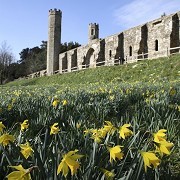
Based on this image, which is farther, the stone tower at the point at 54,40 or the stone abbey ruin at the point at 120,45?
the stone tower at the point at 54,40

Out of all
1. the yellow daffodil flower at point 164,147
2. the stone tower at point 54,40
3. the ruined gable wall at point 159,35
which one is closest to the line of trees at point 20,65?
the stone tower at point 54,40

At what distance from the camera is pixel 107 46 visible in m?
34.2

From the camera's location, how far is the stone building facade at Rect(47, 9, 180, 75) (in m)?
24.7

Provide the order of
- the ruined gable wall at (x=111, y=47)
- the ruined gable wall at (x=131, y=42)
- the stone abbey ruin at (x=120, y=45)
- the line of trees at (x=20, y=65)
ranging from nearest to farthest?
the stone abbey ruin at (x=120, y=45), the ruined gable wall at (x=131, y=42), the ruined gable wall at (x=111, y=47), the line of trees at (x=20, y=65)

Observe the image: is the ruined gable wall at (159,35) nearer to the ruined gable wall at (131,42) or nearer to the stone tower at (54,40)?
the ruined gable wall at (131,42)

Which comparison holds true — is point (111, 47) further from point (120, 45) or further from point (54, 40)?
point (54, 40)

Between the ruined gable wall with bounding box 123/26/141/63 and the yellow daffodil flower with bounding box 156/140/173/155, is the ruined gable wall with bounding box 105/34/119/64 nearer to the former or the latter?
the ruined gable wall with bounding box 123/26/141/63

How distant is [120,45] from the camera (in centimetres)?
3167

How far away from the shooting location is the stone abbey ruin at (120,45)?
24688mm

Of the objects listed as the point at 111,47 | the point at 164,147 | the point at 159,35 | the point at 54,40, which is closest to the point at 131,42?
the point at 111,47

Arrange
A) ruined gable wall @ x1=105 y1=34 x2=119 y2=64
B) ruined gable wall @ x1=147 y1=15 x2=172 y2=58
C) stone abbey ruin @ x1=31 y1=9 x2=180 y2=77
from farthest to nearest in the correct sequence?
ruined gable wall @ x1=105 y1=34 x2=119 y2=64, ruined gable wall @ x1=147 y1=15 x2=172 y2=58, stone abbey ruin @ x1=31 y1=9 x2=180 y2=77

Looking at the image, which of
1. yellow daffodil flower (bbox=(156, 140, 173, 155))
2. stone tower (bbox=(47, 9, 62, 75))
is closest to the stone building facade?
stone tower (bbox=(47, 9, 62, 75))

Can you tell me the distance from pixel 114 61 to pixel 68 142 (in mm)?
29509

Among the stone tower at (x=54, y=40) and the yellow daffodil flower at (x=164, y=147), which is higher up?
the stone tower at (x=54, y=40)
